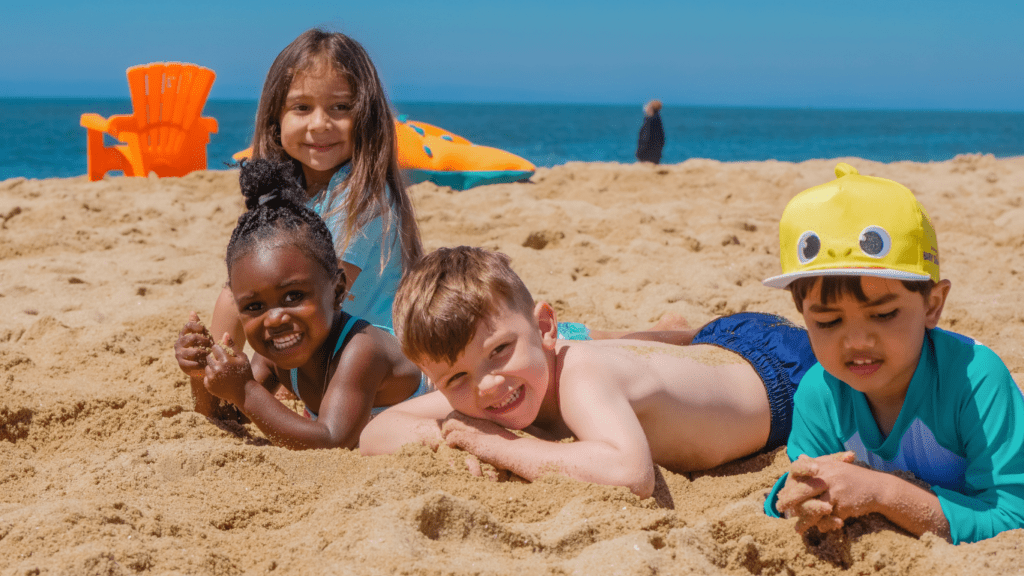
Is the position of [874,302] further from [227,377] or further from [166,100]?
[166,100]

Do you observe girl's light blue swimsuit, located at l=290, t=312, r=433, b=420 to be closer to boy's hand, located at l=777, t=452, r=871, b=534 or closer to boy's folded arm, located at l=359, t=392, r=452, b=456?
boy's folded arm, located at l=359, t=392, r=452, b=456

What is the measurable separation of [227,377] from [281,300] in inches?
11.0

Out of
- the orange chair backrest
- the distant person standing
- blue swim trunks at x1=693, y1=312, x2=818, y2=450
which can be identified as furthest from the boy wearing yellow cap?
the distant person standing

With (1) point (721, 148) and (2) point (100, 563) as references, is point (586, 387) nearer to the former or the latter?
(2) point (100, 563)

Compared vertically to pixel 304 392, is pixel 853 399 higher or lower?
higher

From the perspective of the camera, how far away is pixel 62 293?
396cm

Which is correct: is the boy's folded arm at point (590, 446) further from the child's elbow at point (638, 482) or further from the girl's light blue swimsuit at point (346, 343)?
the girl's light blue swimsuit at point (346, 343)

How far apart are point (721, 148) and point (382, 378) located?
23.5 metres

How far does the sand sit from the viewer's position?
1623mm

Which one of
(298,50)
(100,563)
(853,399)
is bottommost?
(100,563)

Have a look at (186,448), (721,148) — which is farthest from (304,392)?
(721,148)

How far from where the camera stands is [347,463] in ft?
6.98

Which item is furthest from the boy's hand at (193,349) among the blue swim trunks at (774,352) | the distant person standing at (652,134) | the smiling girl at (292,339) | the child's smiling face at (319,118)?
the distant person standing at (652,134)

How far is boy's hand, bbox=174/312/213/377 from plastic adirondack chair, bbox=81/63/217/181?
211 inches
